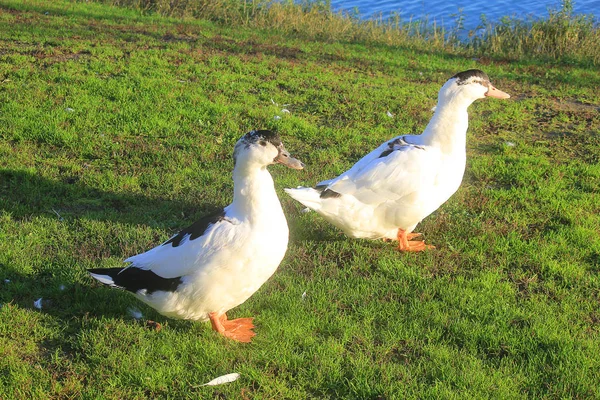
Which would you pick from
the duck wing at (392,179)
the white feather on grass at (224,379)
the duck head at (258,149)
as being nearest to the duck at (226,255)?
the duck head at (258,149)

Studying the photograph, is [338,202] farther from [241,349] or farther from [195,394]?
[195,394]

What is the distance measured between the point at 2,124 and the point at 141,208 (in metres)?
2.74

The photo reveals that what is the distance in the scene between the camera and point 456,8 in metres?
19.8

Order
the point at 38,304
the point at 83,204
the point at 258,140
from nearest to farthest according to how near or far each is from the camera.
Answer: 1. the point at 258,140
2. the point at 38,304
3. the point at 83,204

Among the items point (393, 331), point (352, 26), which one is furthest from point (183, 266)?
point (352, 26)

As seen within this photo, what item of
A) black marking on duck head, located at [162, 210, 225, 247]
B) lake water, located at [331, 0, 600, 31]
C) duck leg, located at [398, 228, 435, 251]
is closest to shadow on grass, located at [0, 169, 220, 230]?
black marking on duck head, located at [162, 210, 225, 247]

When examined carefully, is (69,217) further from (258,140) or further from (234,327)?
(258,140)

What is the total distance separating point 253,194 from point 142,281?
914 mm

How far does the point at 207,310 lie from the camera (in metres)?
4.11

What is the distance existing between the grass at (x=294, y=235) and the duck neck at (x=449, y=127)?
0.84m

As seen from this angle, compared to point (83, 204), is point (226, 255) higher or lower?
higher

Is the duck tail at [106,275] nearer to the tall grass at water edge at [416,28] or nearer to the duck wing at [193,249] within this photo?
the duck wing at [193,249]

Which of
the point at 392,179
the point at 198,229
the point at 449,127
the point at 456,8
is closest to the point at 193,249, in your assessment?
the point at 198,229

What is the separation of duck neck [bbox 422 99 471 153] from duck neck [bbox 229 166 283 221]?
209 centimetres
